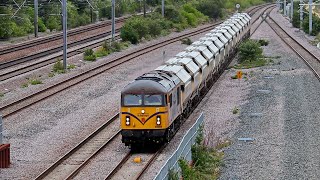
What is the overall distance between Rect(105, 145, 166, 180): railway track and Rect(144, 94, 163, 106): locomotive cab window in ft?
5.14

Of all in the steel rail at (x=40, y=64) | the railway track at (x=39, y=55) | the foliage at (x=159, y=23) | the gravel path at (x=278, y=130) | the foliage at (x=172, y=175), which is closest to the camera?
the foliage at (x=172, y=175)

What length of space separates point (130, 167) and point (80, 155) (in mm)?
2337

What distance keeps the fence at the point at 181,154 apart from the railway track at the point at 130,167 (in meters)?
1.50

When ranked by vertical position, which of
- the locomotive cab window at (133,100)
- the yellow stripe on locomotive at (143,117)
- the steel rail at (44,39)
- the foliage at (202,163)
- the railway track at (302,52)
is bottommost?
the railway track at (302,52)

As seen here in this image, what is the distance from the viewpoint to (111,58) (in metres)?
52.2

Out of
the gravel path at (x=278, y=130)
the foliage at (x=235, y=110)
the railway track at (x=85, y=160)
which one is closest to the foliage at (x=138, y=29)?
the gravel path at (x=278, y=130)

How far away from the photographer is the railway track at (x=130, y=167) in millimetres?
19641

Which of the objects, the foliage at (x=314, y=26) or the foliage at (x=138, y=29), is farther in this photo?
the foliage at (x=314, y=26)

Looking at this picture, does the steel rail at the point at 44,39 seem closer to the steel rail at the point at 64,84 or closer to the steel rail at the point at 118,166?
the steel rail at the point at 64,84

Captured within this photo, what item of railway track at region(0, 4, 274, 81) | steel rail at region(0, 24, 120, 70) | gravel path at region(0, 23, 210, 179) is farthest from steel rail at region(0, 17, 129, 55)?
gravel path at region(0, 23, 210, 179)

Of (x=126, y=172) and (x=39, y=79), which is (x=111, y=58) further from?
(x=126, y=172)

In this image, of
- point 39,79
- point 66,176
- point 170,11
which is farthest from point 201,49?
point 170,11

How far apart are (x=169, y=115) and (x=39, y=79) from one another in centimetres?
1836

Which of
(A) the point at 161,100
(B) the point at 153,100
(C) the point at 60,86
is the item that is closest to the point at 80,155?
(B) the point at 153,100
